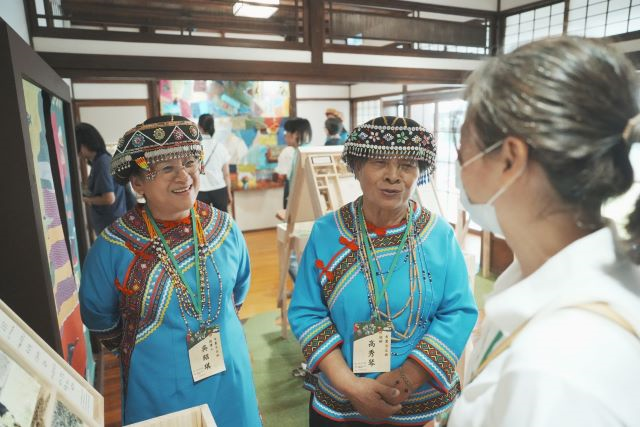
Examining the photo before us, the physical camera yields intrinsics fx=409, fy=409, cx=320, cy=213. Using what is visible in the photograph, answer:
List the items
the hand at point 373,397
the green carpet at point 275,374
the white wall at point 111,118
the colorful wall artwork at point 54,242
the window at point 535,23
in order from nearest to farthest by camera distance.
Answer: the hand at point 373,397 → the colorful wall artwork at point 54,242 → the green carpet at point 275,374 → the window at point 535,23 → the white wall at point 111,118

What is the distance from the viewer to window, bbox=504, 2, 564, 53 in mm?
3756

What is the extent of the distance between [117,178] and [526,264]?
47.8 inches

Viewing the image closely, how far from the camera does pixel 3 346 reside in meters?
0.63

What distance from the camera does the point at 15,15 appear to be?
1987 mm

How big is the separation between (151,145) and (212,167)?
9.52 ft

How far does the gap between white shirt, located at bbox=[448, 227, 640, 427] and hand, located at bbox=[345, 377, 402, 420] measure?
2.05ft

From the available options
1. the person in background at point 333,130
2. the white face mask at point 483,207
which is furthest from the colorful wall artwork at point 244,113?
the white face mask at point 483,207

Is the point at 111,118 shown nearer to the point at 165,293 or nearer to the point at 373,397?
the point at 165,293

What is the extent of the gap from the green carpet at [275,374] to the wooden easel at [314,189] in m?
0.62

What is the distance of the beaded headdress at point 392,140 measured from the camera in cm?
123

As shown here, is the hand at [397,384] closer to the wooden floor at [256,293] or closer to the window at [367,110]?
the wooden floor at [256,293]

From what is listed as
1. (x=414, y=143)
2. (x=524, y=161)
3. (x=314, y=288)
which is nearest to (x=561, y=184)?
(x=524, y=161)

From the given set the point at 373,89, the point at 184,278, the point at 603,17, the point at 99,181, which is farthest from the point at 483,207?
the point at 373,89

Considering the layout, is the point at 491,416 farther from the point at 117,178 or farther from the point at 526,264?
the point at 117,178
